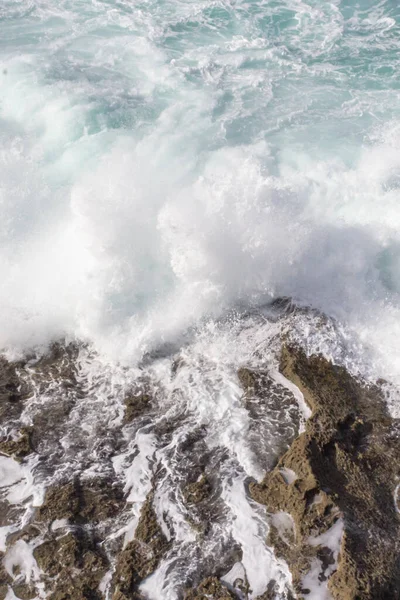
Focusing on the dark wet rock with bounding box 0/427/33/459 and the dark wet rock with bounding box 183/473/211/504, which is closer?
the dark wet rock with bounding box 183/473/211/504

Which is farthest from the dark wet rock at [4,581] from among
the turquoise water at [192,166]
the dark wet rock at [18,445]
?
the turquoise water at [192,166]

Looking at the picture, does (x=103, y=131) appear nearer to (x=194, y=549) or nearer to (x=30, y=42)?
(x=30, y=42)

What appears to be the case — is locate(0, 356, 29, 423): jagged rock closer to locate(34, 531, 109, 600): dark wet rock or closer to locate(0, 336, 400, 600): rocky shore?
locate(0, 336, 400, 600): rocky shore

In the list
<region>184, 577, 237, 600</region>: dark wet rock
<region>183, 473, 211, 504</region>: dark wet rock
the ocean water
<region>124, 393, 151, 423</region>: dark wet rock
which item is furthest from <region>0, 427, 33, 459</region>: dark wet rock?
<region>184, 577, 237, 600</region>: dark wet rock

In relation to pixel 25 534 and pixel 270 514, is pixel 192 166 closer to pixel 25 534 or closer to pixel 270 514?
pixel 270 514

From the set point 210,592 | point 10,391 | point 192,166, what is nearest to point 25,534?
point 210,592

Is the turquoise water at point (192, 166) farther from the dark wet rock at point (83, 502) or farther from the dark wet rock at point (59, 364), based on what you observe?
the dark wet rock at point (83, 502)

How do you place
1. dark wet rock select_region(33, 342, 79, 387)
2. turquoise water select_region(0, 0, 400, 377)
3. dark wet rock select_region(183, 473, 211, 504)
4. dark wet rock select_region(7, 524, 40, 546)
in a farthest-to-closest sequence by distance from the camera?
turquoise water select_region(0, 0, 400, 377) → dark wet rock select_region(33, 342, 79, 387) → dark wet rock select_region(183, 473, 211, 504) → dark wet rock select_region(7, 524, 40, 546)

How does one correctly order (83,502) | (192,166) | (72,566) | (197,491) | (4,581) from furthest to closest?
(192,166) < (197,491) < (83,502) < (72,566) < (4,581)
